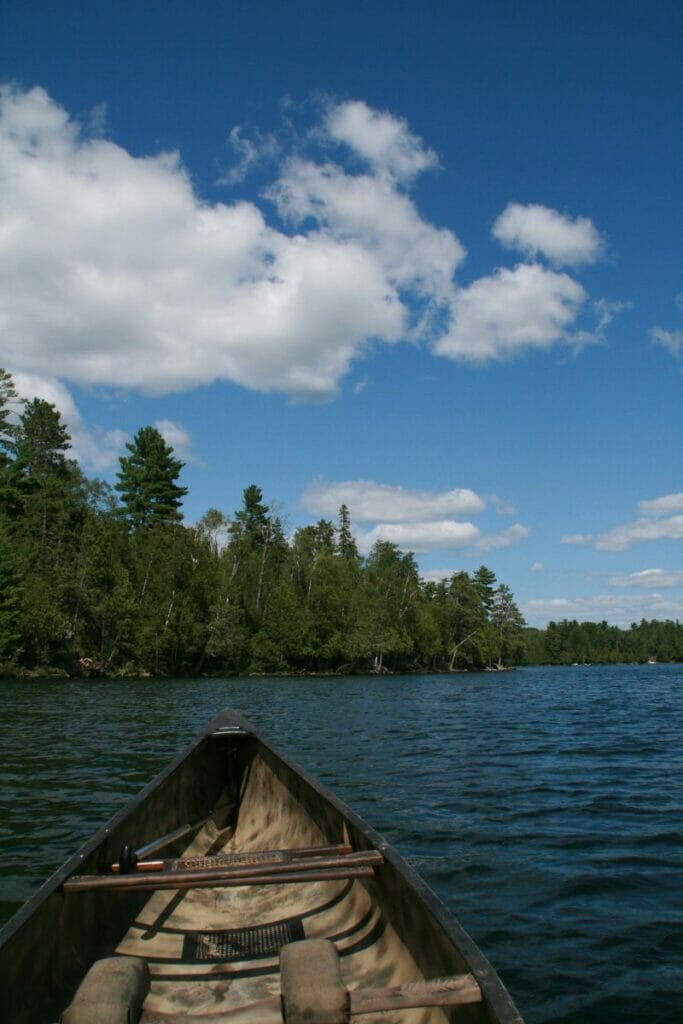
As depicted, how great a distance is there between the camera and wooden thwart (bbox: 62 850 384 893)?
455cm

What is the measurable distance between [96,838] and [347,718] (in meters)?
21.2

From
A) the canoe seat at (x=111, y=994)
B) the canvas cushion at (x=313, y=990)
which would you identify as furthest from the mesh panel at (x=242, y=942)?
the canvas cushion at (x=313, y=990)

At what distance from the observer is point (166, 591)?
64.4 meters

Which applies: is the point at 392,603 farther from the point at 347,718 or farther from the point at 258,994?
the point at 258,994

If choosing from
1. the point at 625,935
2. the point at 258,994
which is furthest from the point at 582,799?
the point at 258,994

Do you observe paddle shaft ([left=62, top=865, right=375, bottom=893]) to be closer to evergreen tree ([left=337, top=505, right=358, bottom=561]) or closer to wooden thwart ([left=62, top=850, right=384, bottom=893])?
wooden thwart ([left=62, top=850, right=384, bottom=893])

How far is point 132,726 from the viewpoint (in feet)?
70.8

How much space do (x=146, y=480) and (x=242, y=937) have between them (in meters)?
81.8

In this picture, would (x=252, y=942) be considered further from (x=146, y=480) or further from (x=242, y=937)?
(x=146, y=480)

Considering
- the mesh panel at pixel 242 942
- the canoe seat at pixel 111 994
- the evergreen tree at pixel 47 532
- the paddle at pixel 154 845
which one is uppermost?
the evergreen tree at pixel 47 532

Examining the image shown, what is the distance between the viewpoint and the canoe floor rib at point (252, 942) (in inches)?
162

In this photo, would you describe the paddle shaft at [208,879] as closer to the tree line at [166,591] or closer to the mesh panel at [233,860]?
the mesh panel at [233,860]

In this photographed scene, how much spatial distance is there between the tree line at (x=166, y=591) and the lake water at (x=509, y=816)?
32956mm

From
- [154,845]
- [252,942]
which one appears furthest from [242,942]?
[154,845]
